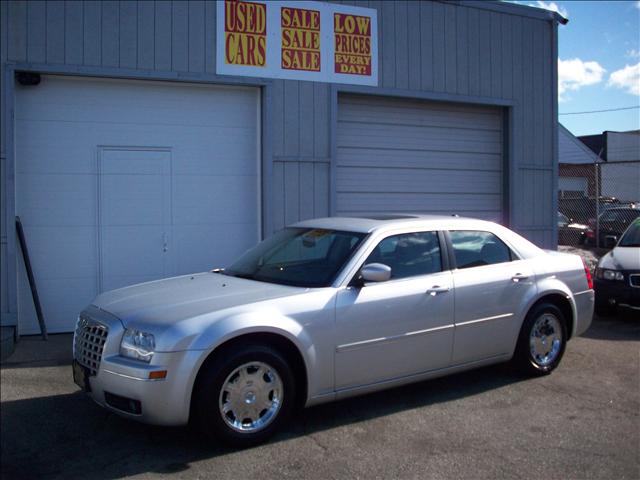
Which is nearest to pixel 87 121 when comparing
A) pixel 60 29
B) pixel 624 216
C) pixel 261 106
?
pixel 60 29

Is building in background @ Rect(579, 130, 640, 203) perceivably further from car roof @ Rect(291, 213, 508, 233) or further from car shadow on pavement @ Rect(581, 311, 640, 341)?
car roof @ Rect(291, 213, 508, 233)

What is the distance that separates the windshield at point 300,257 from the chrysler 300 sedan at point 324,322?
0.05 feet

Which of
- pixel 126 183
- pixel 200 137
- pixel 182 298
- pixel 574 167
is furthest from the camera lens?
pixel 574 167

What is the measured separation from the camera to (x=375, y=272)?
516 cm

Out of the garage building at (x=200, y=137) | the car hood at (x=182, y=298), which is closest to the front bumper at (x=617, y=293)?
the garage building at (x=200, y=137)

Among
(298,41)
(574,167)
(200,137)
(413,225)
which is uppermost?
(574,167)

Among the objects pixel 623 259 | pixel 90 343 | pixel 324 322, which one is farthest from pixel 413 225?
pixel 623 259

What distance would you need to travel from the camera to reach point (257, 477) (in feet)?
14.0

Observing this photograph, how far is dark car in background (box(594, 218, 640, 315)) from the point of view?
907cm

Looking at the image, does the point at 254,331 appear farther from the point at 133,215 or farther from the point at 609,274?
the point at 609,274

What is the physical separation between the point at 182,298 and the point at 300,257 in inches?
47.4

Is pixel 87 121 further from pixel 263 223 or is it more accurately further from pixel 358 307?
pixel 358 307

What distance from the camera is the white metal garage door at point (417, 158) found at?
10.4 meters

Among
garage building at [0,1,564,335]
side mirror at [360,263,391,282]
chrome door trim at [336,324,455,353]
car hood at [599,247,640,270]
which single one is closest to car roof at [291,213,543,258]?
side mirror at [360,263,391,282]
